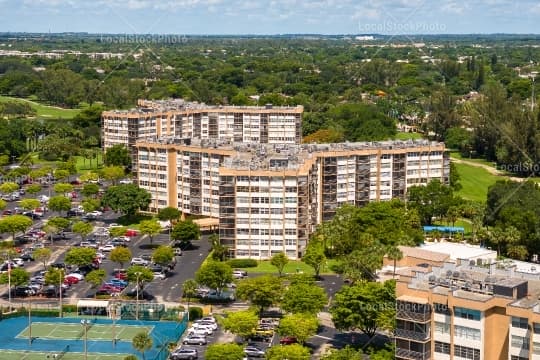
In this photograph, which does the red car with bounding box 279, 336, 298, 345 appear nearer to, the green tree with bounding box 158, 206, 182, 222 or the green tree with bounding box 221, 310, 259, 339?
the green tree with bounding box 221, 310, 259, 339

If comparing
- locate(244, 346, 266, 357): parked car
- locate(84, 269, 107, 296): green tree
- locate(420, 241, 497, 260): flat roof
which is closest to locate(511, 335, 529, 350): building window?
locate(244, 346, 266, 357): parked car

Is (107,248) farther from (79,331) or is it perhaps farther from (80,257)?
(79,331)

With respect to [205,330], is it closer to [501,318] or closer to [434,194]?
[501,318]

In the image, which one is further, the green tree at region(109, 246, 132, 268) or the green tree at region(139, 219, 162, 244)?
the green tree at region(139, 219, 162, 244)

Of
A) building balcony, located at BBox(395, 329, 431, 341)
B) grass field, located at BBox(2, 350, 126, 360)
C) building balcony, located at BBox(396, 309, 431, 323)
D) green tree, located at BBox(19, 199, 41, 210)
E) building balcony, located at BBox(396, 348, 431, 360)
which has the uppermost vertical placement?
building balcony, located at BBox(396, 309, 431, 323)

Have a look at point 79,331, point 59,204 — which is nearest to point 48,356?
point 79,331
